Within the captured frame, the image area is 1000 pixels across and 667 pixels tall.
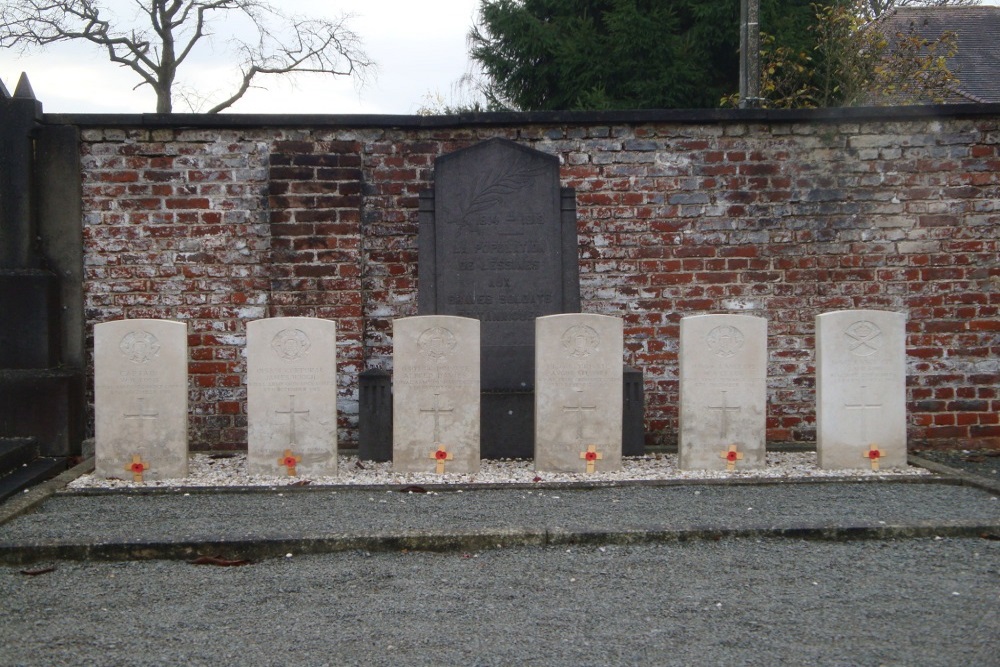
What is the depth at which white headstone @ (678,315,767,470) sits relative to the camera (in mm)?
6047

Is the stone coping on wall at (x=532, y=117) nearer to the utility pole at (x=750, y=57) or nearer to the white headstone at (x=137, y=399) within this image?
the white headstone at (x=137, y=399)

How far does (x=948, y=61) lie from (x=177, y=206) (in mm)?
17930

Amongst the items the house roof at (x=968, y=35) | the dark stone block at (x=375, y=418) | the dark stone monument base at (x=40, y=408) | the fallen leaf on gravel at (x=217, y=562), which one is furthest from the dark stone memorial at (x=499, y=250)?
the house roof at (x=968, y=35)

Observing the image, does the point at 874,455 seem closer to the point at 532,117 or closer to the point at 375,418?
the point at 375,418

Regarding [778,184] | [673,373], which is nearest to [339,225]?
[673,373]

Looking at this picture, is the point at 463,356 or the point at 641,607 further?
the point at 463,356

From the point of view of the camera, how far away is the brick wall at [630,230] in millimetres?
7102

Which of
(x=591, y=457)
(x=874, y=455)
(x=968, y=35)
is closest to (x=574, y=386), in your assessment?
(x=591, y=457)

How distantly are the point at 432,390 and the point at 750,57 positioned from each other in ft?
20.7

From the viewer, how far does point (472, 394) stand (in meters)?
6.00

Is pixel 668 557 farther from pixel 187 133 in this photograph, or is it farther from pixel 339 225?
pixel 187 133

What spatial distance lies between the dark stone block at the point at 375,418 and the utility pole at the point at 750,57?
5.73 m

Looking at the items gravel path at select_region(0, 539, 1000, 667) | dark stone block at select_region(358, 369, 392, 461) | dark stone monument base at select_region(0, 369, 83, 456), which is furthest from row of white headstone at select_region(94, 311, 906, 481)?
gravel path at select_region(0, 539, 1000, 667)

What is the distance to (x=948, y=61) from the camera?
66.0 feet
